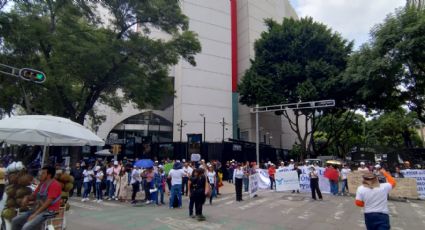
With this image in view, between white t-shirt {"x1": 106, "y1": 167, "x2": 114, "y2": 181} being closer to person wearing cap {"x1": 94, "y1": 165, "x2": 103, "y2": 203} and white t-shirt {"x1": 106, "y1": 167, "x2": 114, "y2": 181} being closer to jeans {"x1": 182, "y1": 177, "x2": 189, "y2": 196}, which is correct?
person wearing cap {"x1": 94, "y1": 165, "x2": 103, "y2": 203}

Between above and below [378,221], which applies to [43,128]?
above

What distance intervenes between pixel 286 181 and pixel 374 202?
14.2 metres

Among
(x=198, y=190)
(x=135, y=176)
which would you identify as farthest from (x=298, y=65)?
(x=198, y=190)

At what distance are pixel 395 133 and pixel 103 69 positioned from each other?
43884mm

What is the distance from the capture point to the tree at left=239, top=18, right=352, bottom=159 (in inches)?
1261

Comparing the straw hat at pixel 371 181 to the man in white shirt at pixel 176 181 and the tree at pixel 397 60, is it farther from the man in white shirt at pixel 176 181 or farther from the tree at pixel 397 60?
the tree at pixel 397 60

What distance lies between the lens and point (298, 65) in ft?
108

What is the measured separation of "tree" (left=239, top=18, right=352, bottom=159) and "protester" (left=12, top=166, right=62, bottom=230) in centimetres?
2774

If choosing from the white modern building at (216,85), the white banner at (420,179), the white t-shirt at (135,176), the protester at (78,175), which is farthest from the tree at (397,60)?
the white modern building at (216,85)

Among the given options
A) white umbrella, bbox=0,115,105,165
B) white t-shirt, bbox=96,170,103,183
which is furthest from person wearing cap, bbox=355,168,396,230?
white t-shirt, bbox=96,170,103,183

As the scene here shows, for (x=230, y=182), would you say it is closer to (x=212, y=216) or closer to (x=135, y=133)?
(x=212, y=216)

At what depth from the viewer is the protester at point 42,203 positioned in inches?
227

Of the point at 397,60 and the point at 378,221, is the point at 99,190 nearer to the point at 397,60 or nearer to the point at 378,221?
the point at 378,221

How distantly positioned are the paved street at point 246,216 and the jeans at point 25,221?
3.51 m
